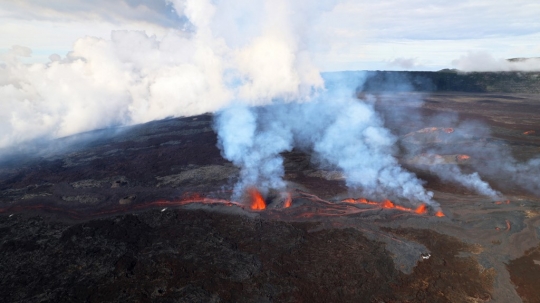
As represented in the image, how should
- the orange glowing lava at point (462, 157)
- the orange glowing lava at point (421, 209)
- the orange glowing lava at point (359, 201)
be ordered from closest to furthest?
1. the orange glowing lava at point (421, 209)
2. the orange glowing lava at point (359, 201)
3. the orange glowing lava at point (462, 157)

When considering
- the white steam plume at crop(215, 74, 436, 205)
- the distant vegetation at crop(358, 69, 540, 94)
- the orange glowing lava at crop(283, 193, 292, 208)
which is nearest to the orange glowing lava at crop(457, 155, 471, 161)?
the white steam plume at crop(215, 74, 436, 205)

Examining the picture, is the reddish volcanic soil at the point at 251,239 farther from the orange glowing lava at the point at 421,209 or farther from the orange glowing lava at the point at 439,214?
the orange glowing lava at the point at 421,209

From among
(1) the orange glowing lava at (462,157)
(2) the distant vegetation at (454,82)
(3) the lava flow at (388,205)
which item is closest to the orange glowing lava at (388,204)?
(3) the lava flow at (388,205)

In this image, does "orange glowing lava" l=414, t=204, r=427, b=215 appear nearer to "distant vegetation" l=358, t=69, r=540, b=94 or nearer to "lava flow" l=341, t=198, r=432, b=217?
"lava flow" l=341, t=198, r=432, b=217

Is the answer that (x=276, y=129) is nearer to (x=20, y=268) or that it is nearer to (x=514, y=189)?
(x=514, y=189)

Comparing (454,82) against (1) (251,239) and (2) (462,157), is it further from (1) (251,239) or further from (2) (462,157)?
(1) (251,239)

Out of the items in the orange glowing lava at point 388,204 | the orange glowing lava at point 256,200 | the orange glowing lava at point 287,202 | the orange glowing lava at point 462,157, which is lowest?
the orange glowing lava at point 388,204

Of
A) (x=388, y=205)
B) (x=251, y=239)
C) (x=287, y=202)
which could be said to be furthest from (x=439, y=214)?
(x=251, y=239)
